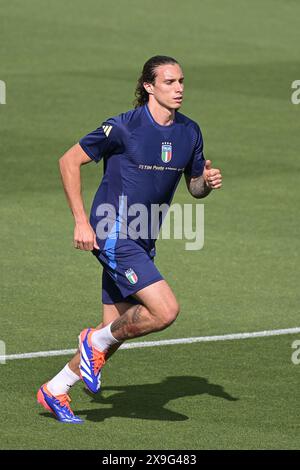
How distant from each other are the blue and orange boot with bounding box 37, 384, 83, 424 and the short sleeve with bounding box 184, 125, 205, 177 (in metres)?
1.97

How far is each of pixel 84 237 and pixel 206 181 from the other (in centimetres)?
112

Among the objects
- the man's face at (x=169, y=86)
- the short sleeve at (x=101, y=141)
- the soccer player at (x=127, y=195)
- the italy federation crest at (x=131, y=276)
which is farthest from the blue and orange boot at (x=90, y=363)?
the man's face at (x=169, y=86)

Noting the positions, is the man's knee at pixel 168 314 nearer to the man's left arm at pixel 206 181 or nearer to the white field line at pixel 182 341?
the man's left arm at pixel 206 181

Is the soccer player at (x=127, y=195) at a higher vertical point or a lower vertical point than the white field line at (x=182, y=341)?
higher

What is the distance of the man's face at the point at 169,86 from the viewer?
1087cm

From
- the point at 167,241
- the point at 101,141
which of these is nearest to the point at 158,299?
the point at 101,141

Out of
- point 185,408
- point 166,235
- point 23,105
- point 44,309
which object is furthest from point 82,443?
point 23,105

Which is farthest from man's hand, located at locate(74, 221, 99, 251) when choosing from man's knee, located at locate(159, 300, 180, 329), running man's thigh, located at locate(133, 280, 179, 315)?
man's knee, located at locate(159, 300, 180, 329)

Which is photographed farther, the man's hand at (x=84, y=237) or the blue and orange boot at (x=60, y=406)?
the blue and orange boot at (x=60, y=406)

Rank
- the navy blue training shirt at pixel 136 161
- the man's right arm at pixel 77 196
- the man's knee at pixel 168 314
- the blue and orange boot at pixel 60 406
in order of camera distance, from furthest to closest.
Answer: the navy blue training shirt at pixel 136 161
the blue and orange boot at pixel 60 406
the man's right arm at pixel 77 196
the man's knee at pixel 168 314

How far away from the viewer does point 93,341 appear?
1077cm

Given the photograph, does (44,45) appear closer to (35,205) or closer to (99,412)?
(35,205)
